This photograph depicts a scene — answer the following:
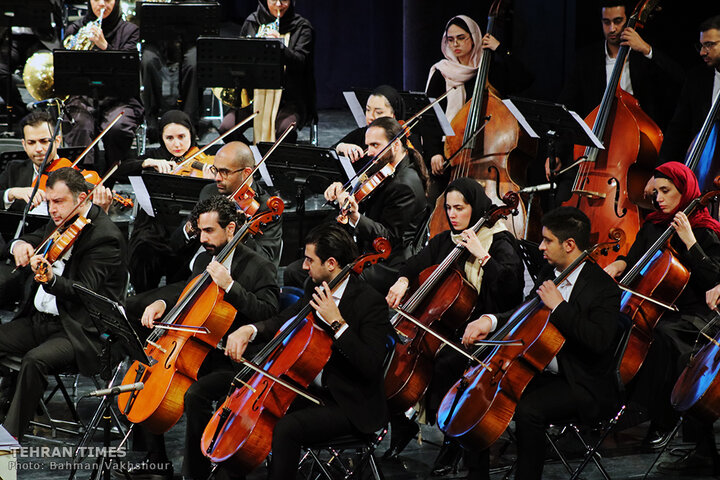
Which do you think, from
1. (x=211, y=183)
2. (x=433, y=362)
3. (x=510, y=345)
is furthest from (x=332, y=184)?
(x=510, y=345)

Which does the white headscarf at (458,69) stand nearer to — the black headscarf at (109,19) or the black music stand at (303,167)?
the black music stand at (303,167)

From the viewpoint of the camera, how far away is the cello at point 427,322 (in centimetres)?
432

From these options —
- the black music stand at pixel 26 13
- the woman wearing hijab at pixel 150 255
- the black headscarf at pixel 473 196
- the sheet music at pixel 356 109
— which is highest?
the black music stand at pixel 26 13

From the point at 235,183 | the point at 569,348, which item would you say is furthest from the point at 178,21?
the point at 569,348

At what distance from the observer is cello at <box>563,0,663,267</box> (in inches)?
204

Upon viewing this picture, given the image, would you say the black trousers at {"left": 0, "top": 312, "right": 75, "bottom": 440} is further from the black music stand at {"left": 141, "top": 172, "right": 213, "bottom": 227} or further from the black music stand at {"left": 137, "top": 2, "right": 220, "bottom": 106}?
the black music stand at {"left": 137, "top": 2, "right": 220, "bottom": 106}

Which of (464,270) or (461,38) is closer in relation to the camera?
(464,270)

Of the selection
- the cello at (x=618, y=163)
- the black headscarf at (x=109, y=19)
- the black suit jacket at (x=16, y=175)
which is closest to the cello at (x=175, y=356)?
the cello at (x=618, y=163)

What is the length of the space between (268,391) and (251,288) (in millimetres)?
741

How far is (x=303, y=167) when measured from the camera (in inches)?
213

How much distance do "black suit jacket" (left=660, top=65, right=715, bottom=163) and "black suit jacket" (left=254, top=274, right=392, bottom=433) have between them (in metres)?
2.30

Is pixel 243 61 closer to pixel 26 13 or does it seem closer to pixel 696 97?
pixel 26 13

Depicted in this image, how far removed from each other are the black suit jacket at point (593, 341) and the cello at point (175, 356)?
4.61ft

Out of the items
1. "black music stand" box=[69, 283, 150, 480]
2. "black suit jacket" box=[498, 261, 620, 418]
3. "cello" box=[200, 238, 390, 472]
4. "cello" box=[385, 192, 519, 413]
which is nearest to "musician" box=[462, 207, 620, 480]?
"black suit jacket" box=[498, 261, 620, 418]
